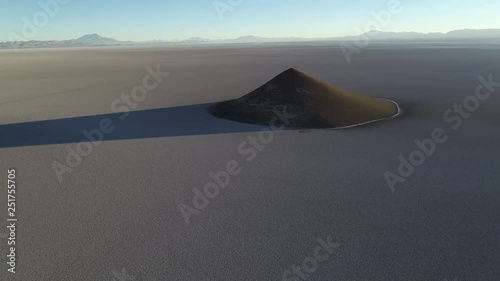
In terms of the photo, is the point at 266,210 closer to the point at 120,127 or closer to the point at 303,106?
the point at 303,106

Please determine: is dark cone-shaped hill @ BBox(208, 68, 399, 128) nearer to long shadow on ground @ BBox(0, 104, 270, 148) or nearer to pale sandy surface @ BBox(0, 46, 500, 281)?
long shadow on ground @ BBox(0, 104, 270, 148)

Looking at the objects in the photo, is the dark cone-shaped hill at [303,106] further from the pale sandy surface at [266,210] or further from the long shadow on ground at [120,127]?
the pale sandy surface at [266,210]

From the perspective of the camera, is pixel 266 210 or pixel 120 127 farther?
pixel 120 127

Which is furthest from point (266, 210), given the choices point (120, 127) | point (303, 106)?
point (120, 127)

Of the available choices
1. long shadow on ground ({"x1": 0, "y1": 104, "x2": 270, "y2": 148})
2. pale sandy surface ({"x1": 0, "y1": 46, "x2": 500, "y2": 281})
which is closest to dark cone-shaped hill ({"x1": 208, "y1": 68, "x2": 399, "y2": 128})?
long shadow on ground ({"x1": 0, "y1": 104, "x2": 270, "y2": 148})

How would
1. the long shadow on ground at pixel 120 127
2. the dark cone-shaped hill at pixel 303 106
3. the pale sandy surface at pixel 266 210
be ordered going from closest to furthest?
1. the pale sandy surface at pixel 266 210
2. the long shadow on ground at pixel 120 127
3. the dark cone-shaped hill at pixel 303 106

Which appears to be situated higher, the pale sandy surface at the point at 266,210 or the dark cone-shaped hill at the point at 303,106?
the dark cone-shaped hill at the point at 303,106

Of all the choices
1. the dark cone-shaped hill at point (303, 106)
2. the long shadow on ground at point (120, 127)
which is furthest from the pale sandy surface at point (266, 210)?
the dark cone-shaped hill at point (303, 106)

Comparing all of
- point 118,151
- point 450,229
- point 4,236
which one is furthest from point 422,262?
point 118,151
